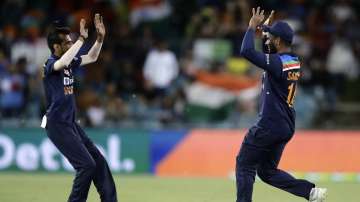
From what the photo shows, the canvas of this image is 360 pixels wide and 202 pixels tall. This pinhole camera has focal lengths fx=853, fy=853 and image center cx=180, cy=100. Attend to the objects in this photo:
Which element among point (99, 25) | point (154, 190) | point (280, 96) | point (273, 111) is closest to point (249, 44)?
point (280, 96)

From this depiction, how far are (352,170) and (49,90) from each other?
8287mm

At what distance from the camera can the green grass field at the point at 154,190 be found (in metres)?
11.7

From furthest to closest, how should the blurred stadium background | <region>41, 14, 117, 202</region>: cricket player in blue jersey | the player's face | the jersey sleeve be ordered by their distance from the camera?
the blurred stadium background < the player's face < <region>41, 14, 117, 202</region>: cricket player in blue jersey < the jersey sleeve

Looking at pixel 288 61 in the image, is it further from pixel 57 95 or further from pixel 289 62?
pixel 57 95

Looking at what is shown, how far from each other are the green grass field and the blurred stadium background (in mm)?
53

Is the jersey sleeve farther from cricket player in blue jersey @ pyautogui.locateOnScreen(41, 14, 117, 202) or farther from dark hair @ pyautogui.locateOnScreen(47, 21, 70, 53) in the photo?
dark hair @ pyautogui.locateOnScreen(47, 21, 70, 53)

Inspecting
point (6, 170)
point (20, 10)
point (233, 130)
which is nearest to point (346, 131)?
point (233, 130)

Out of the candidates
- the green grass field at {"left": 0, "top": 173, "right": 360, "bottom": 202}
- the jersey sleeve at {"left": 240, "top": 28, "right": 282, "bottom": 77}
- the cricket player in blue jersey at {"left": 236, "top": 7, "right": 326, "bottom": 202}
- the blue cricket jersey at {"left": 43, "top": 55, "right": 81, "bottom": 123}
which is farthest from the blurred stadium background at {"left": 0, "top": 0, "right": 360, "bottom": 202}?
the jersey sleeve at {"left": 240, "top": 28, "right": 282, "bottom": 77}

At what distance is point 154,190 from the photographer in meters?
13.0

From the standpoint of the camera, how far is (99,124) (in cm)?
1689

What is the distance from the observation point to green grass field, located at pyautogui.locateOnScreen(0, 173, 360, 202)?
38.5 ft

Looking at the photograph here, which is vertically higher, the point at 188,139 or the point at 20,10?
the point at 20,10

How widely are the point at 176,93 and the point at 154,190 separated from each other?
4.71 m

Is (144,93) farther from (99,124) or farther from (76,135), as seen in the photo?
(76,135)
